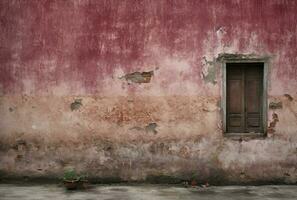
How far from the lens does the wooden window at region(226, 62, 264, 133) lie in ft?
26.1

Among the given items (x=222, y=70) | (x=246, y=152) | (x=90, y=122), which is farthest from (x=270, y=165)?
(x=90, y=122)

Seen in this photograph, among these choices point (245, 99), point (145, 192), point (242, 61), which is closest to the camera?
point (145, 192)

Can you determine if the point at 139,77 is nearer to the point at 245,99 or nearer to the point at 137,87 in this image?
the point at 137,87

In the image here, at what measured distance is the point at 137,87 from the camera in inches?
311

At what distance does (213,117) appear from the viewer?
784 cm

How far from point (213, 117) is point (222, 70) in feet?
2.62

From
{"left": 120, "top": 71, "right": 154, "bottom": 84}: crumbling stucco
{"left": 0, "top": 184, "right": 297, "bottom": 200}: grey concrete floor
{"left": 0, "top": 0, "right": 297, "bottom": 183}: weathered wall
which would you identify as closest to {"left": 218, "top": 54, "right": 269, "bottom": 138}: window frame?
{"left": 0, "top": 0, "right": 297, "bottom": 183}: weathered wall

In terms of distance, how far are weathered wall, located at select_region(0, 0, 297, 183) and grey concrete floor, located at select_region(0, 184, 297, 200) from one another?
0.37m

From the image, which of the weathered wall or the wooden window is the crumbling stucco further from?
the wooden window

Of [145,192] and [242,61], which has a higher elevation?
[242,61]

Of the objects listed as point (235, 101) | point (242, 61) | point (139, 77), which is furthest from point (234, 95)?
point (139, 77)

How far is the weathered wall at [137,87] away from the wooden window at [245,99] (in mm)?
234

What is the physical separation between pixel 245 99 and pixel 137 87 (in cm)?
184

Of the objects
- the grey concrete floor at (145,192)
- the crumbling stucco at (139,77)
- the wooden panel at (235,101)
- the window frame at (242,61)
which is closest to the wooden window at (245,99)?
the wooden panel at (235,101)
